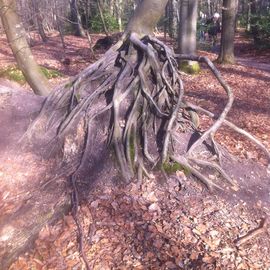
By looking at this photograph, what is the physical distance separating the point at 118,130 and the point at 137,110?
41cm

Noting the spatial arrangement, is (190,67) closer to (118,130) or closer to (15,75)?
(15,75)

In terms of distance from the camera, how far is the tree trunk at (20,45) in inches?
243

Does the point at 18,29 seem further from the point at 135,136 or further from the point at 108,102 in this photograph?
the point at 135,136

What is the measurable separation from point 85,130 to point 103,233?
1584mm

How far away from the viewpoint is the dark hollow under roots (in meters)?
4.40

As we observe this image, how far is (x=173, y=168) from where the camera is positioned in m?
4.35

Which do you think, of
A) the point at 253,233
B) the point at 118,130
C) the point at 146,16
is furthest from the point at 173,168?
the point at 146,16

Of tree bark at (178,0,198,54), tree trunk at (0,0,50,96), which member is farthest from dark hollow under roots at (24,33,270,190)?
tree bark at (178,0,198,54)

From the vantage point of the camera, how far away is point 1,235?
3629 mm

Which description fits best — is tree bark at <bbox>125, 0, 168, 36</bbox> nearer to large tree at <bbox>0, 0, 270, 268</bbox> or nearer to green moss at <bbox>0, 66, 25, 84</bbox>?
large tree at <bbox>0, 0, 270, 268</bbox>

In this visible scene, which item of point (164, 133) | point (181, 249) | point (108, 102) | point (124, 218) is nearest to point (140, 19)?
point (108, 102)

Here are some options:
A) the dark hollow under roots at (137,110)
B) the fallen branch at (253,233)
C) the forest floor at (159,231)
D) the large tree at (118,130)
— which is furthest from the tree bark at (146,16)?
the fallen branch at (253,233)

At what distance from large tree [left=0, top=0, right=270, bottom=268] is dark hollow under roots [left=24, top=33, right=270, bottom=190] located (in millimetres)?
13

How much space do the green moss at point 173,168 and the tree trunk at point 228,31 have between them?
923 centimetres
